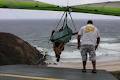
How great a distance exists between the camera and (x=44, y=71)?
16.1m

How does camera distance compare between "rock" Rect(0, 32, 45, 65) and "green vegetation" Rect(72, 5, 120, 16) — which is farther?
"green vegetation" Rect(72, 5, 120, 16)

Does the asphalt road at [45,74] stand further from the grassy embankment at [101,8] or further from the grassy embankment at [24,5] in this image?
the grassy embankment at [24,5]

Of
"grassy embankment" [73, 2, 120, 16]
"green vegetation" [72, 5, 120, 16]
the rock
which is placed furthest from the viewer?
"green vegetation" [72, 5, 120, 16]

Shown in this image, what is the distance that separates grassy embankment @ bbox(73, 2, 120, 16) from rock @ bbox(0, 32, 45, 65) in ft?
12.7

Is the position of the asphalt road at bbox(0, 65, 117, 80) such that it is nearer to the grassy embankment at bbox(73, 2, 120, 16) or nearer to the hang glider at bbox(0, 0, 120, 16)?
the hang glider at bbox(0, 0, 120, 16)

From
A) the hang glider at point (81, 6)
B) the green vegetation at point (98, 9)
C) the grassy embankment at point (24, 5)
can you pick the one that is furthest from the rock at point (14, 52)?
the green vegetation at point (98, 9)

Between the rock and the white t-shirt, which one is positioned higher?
the white t-shirt

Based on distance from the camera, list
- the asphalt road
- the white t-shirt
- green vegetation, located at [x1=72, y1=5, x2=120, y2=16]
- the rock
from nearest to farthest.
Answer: the asphalt road
the white t-shirt
the rock
green vegetation, located at [x1=72, y1=5, x2=120, y2=16]

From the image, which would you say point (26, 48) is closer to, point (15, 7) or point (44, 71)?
point (15, 7)

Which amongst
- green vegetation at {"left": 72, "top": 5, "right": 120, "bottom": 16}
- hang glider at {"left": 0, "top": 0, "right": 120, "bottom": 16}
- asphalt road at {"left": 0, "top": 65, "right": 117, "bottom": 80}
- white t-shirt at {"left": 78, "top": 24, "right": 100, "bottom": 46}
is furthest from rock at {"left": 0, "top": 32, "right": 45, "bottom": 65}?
white t-shirt at {"left": 78, "top": 24, "right": 100, "bottom": 46}

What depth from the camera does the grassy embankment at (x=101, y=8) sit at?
850 inches

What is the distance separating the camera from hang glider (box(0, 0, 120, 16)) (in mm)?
21266

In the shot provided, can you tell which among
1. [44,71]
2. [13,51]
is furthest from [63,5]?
[44,71]

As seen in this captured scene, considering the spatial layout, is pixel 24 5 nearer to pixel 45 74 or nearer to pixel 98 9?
pixel 98 9
